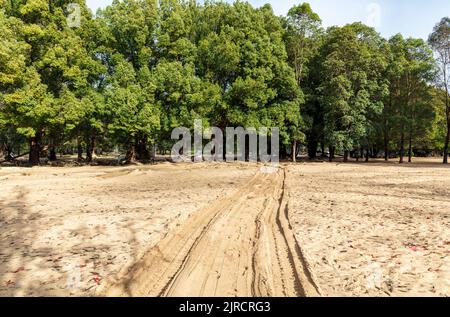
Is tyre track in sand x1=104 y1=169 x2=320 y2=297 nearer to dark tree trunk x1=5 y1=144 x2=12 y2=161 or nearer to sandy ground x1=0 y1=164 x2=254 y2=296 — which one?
sandy ground x1=0 y1=164 x2=254 y2=296

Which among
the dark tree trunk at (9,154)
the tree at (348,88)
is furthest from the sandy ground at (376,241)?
the dark tree trunk at (9,154)

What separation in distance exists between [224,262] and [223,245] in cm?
104

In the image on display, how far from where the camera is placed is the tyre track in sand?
5148mm

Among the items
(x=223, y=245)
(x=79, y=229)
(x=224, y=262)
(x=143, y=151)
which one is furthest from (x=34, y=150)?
(x=224, y=262)

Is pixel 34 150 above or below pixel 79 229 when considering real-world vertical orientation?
above

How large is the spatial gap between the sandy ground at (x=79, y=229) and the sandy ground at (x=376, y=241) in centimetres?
375

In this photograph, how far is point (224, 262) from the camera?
636 cm

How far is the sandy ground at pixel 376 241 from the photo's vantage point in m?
5.30

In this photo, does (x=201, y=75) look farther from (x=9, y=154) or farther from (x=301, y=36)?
(x=9, y=154)

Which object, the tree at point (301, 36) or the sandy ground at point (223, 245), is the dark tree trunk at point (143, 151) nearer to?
the tree at point (301, 36)

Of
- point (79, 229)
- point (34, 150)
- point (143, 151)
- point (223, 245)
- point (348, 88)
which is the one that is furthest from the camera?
point (348, 88)

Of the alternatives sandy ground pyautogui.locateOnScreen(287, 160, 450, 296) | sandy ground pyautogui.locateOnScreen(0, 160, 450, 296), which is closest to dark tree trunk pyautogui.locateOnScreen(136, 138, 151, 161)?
sandy ground pyautogui.locateOnScreen(0, 160, 450, 296)

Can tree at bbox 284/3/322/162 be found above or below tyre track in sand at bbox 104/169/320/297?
above

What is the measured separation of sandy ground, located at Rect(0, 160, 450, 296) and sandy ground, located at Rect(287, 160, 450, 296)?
23 mm
